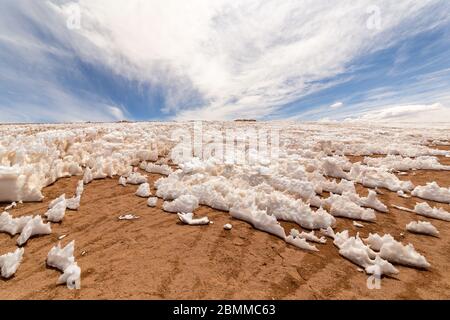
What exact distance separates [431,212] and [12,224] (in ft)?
28.8

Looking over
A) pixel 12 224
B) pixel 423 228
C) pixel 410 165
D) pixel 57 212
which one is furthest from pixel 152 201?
pixel 410 165

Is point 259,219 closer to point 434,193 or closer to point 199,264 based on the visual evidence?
point 199,264

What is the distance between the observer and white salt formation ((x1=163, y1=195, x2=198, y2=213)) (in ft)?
18.3

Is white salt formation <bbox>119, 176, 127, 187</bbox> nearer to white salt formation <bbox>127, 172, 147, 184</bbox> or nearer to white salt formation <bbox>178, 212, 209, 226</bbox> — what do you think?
white salt formation <bbox>127, 172, 147, 184</bbox>

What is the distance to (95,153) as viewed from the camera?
912cm

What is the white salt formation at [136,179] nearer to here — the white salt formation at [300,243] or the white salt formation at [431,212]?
the white salt formation at [300,243]

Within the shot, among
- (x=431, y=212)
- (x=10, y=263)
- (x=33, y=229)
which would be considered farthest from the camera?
(x=431, y=212)

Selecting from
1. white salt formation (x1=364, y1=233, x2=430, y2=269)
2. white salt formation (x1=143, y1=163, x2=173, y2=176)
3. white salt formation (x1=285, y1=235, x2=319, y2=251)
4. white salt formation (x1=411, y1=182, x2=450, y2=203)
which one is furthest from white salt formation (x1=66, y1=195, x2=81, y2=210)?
white salt formation (x1=411, y1=182, x2=450, y2=203)

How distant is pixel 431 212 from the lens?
5809 millimetres

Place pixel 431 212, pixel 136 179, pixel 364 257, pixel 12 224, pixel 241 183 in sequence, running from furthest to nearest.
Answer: pixel 136 179 < pixel 241 183 < pixel 431 212 < pixel 12 224 < pixel 364 257

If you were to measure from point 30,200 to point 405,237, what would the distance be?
8.20 meters

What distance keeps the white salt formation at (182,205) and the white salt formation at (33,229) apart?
7.21ft

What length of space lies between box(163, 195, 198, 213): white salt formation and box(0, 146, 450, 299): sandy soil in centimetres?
26

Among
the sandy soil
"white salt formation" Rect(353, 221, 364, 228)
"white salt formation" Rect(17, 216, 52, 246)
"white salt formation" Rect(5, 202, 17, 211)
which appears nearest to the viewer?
the sandy soil
